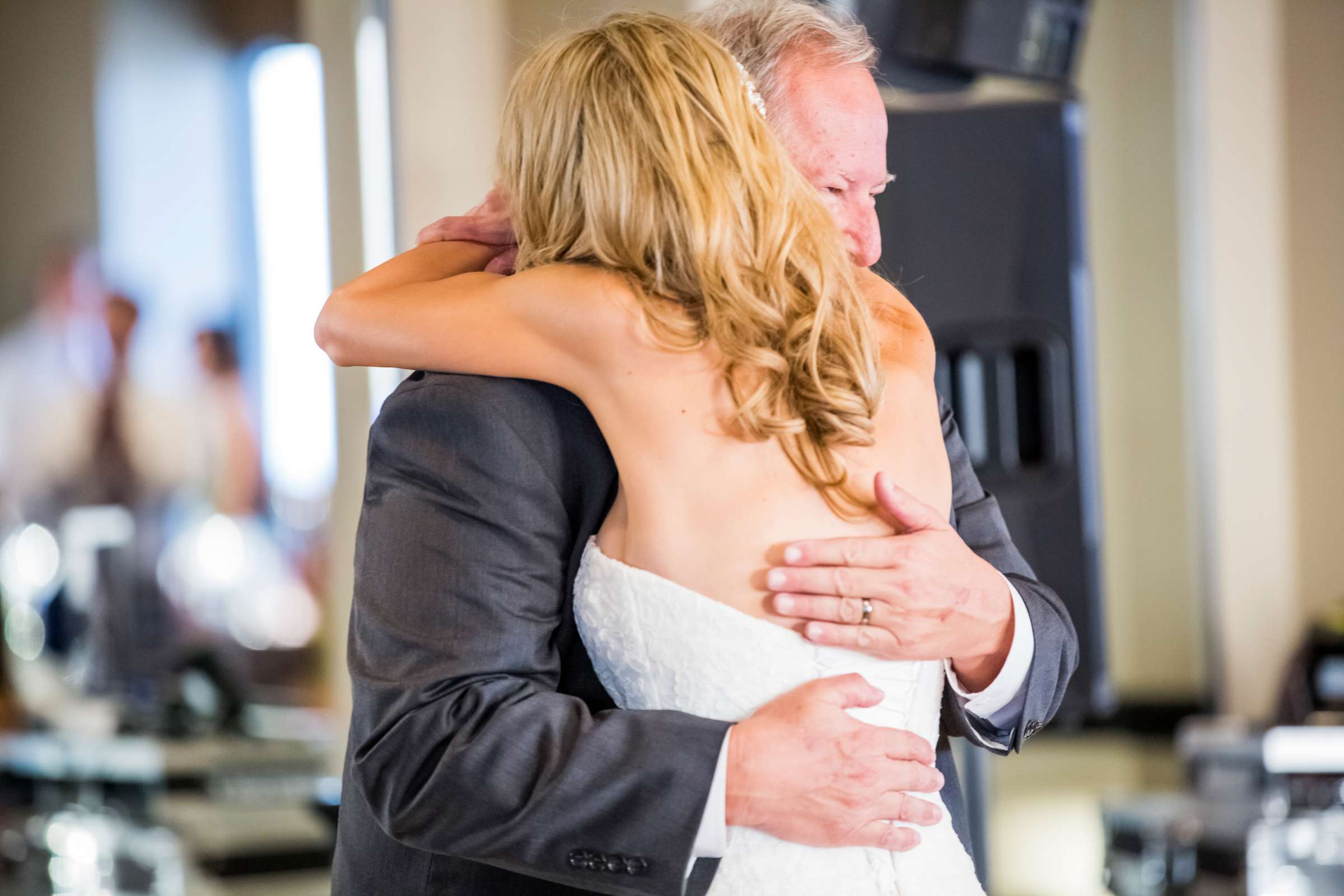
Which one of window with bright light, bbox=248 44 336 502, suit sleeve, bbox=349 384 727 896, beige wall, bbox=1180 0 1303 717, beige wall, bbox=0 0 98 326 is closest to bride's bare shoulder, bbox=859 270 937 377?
suit sleeve, bbox=349 384 727 896

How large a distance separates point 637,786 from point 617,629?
0.14 m

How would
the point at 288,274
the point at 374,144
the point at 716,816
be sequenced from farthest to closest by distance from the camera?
the point at 288,274
the point at 374,144
the point at 716,816

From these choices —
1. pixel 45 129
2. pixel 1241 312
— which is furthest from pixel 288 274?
pixel 1241 312

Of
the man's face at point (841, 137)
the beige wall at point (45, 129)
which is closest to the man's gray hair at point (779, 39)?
the man's face at point (841, 137)

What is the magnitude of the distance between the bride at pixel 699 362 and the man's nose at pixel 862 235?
223 millimetres

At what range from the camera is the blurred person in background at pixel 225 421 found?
16.5ft

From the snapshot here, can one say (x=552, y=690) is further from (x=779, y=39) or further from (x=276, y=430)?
(x=276, y=430)

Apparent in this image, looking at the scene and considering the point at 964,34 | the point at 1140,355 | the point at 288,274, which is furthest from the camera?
the point at 1140,355

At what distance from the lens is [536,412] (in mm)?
1197

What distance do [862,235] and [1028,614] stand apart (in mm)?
430

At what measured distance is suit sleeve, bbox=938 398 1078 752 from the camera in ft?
4.43

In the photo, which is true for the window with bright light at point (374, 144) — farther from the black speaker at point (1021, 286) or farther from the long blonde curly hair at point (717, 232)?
the long blonde curly hair at point (717, 232)

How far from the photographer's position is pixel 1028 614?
1.34 m

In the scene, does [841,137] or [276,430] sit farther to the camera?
[276,430]
